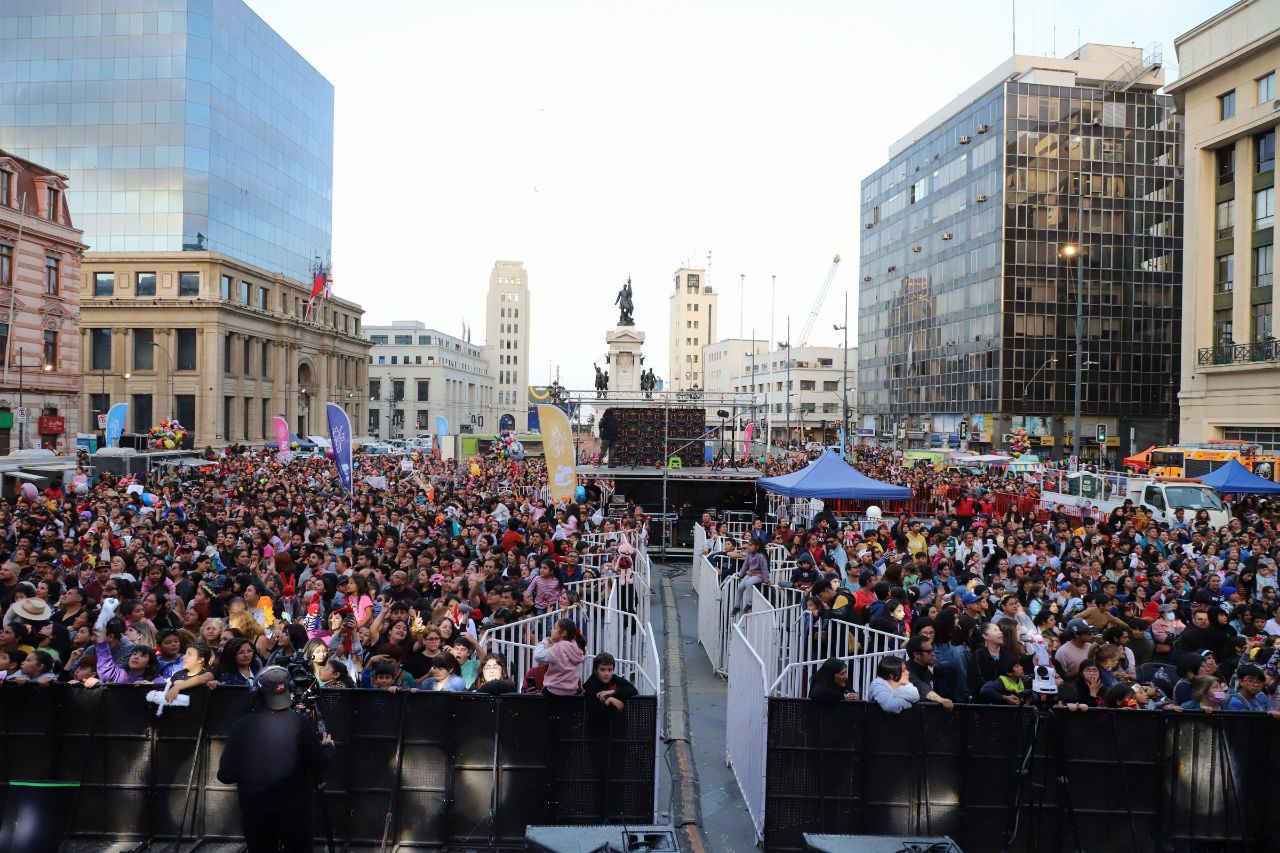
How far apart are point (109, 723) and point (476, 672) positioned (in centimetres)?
275

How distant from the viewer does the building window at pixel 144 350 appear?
6244cm

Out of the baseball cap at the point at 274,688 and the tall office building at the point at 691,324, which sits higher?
the tall office building at the point at 691,324

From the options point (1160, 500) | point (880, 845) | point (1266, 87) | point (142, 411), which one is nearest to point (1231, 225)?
point (1266, 87)

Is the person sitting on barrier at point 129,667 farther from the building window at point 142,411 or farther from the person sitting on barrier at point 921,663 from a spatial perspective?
the building window at point 142,411

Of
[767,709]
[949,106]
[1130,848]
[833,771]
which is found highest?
[949,106]

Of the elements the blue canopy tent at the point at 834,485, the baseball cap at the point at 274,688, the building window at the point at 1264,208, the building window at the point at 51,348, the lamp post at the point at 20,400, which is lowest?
the baseball cap at the point at 274,688

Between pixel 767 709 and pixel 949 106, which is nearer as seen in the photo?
pixel 767 709

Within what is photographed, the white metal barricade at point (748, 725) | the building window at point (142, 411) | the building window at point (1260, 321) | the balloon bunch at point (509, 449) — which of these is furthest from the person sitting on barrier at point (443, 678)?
the building window at point (142, 411)

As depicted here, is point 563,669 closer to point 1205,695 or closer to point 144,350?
point 1205,695

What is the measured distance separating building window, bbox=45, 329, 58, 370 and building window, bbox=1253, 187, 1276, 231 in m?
52.1

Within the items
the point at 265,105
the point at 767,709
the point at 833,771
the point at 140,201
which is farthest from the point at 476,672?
the point at 265,105

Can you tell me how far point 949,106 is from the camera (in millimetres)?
70250

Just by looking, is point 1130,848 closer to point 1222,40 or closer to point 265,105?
point 1222,40

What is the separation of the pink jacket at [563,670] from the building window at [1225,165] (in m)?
43.5
